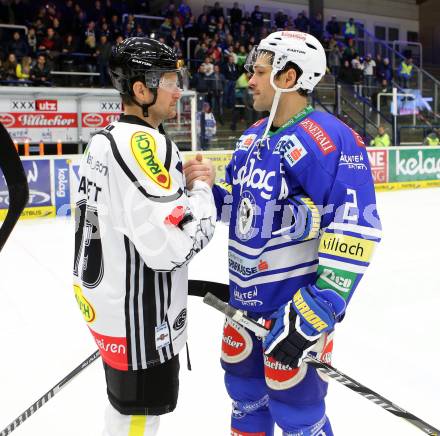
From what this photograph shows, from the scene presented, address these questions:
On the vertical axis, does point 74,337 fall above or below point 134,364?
below

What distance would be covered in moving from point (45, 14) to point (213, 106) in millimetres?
4619

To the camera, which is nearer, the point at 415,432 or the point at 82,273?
the point at 82,273

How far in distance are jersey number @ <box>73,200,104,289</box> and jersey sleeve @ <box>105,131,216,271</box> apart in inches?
3.9

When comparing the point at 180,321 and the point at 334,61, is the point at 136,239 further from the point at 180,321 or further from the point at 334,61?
the point at 334,61

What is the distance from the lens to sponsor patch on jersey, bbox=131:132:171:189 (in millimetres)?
1396

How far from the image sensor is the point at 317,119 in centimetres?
169

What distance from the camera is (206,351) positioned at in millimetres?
3254

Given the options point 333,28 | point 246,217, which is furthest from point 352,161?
point 333,28

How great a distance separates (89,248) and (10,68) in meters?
10.5

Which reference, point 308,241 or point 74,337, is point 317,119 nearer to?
point 308,241

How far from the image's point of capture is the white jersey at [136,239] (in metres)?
1.40

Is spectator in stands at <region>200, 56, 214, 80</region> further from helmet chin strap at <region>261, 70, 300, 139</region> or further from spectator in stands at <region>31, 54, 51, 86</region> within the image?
helmet chin strap at <region>261, 70, 300, 139</region>

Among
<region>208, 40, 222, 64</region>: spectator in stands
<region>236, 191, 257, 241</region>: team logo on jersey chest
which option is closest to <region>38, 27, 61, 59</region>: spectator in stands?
<region>208, 40, 222, 64</region>: spectator in stands

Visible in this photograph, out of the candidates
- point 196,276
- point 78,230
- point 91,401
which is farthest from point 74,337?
point 78,230
